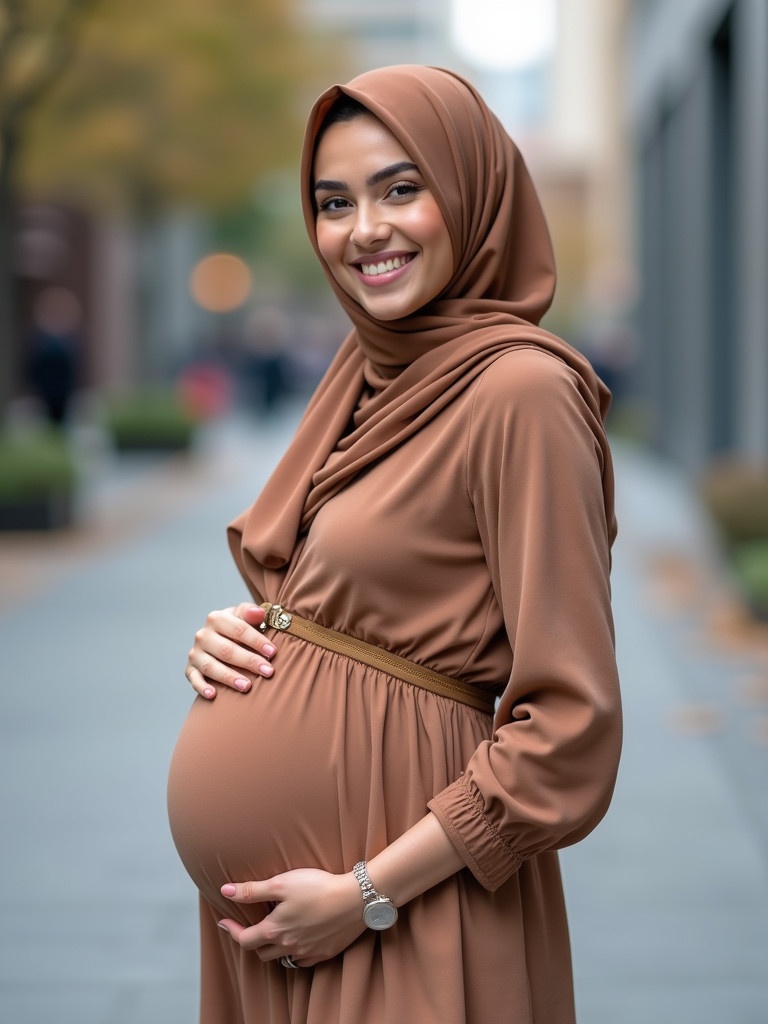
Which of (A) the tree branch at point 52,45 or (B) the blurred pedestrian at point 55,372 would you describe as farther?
(B) the blurred pedestrian at point 55,372

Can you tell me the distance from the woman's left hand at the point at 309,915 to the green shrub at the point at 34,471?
11.9 meters

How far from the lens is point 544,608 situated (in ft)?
6.82

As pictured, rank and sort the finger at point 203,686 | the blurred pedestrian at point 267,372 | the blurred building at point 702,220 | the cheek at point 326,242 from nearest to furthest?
1. the cheek at point 326,242
2. the finger at point 203,686
3. the blurred building at point 702,220
4. the blurred pedestrian at point 267,372

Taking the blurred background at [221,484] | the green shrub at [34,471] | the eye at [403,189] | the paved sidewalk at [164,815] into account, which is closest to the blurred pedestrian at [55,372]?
the blurred background at [221,484]

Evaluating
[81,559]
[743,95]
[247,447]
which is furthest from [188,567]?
[247,447]

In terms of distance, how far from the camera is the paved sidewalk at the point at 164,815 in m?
4.35

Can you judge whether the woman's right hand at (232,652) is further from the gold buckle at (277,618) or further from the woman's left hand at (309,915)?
the woman's left hand at (309,915)

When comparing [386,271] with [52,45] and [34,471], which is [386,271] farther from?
[52,45]

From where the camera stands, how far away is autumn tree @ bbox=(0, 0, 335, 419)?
1495 centimetres

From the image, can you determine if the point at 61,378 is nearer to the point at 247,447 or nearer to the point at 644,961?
the point at 247,447

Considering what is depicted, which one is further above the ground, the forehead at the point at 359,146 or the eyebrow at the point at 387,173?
the forehead at the point at 359,146

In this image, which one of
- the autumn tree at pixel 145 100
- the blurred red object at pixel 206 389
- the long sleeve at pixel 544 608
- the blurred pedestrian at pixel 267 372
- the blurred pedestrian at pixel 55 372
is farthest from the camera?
the blurred red object at pixel 206 389

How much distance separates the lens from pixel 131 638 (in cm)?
924

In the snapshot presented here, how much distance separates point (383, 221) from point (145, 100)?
18498mm
